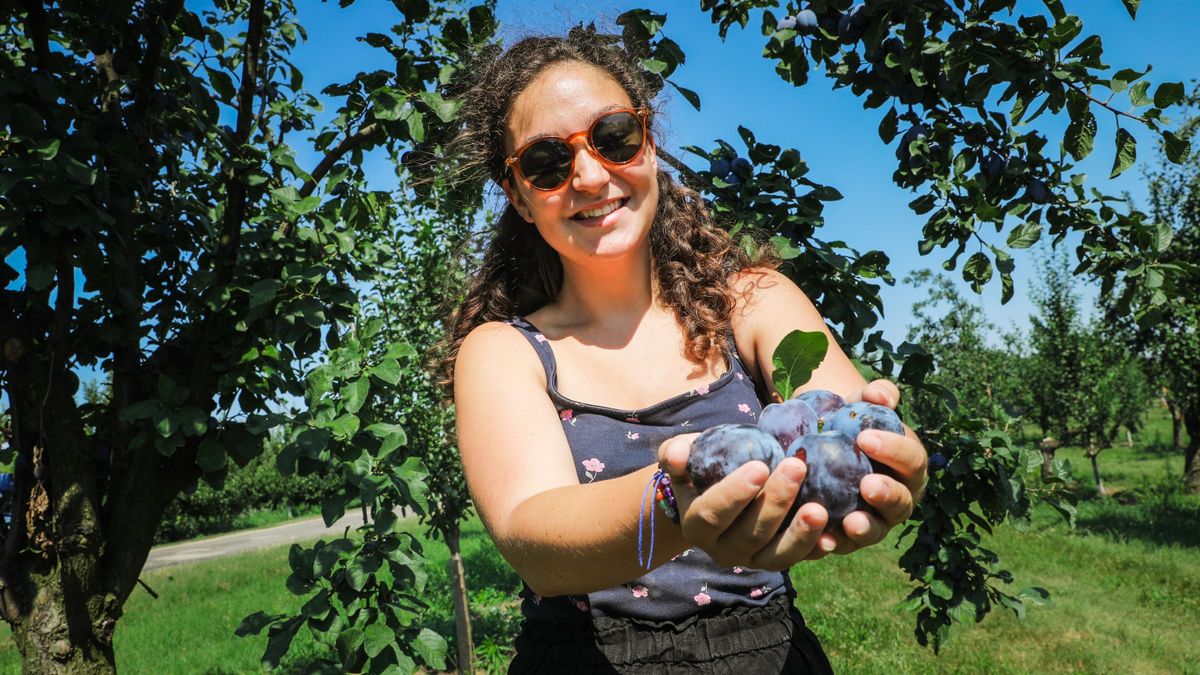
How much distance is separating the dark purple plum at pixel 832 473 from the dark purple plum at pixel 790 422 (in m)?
0.06

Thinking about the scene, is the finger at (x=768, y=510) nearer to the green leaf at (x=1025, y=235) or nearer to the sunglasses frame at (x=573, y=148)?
the sunglasses frame at (x=573, y=148)

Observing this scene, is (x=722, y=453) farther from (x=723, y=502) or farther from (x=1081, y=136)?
(x=1081, y=136)

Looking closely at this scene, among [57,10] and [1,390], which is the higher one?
[57,10]

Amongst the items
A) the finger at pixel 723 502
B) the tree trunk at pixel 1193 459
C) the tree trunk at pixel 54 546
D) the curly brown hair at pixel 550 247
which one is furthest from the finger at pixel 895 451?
the tree trunk at pixel 1193 459

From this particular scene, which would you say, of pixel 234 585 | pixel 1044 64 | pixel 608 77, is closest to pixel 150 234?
pixel 608 77

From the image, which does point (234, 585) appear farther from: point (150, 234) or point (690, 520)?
point (690, 520)

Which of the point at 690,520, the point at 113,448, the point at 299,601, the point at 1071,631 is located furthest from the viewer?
the point at 299,601

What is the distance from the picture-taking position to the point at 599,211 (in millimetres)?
A: 1358

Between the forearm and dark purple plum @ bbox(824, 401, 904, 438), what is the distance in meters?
0.22

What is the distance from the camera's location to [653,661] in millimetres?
1254

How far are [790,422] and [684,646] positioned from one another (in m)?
0.56

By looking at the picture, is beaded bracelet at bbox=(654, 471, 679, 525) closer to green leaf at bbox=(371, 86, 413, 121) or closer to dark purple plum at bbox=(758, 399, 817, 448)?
dark purple plum at bbox=(758, 399, 817, 448)

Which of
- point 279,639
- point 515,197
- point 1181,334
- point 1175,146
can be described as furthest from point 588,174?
point 1181,334

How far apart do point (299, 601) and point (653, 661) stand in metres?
9.95
